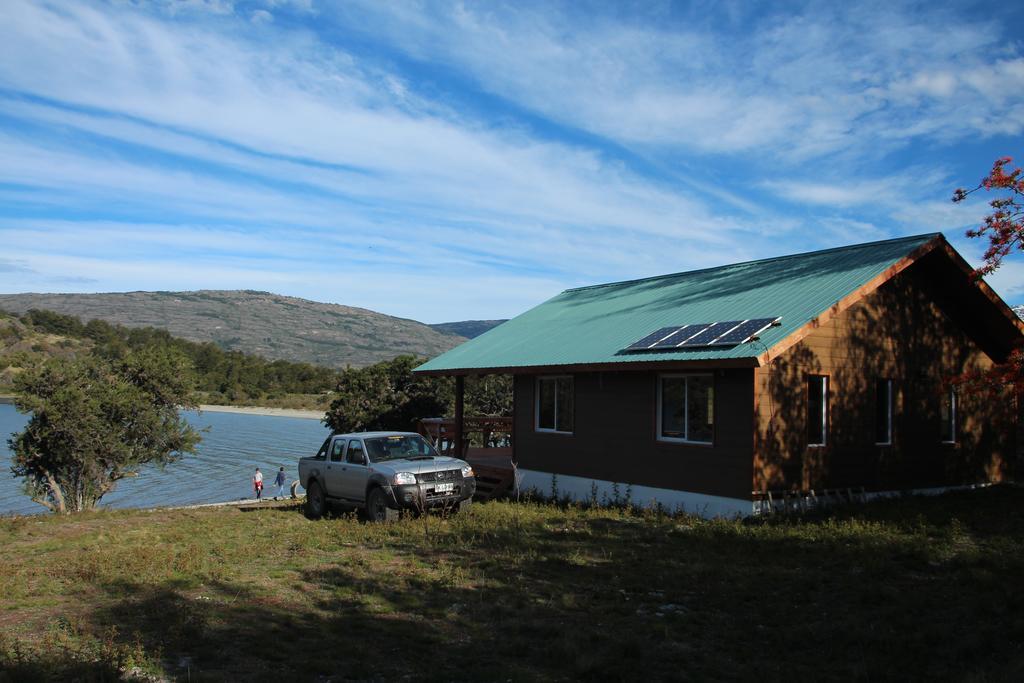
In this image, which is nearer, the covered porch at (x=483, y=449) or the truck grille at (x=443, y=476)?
the truck grille at (x=443, y=476)

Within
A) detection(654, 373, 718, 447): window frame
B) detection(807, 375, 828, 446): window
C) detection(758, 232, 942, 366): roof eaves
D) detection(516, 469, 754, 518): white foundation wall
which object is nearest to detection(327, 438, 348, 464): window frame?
detection(516, 469, 754, 518): white foundation wall

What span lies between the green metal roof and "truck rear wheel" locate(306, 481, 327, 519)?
5124mm

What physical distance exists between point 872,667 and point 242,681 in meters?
5.22

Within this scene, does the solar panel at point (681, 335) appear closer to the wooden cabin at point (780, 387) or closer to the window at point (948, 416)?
the wooden cabin at point (780, 387)

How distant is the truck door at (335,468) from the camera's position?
55.7 feet

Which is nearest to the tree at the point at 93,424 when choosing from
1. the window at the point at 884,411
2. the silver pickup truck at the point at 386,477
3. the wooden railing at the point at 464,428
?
the wooden railing at the point at 464,428

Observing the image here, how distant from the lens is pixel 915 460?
1716 cm

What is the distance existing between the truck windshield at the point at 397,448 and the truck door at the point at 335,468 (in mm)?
928

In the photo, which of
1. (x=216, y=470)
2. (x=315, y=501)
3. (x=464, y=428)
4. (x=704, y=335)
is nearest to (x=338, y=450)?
(x=315, y=501)

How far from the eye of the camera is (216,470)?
54.3 m

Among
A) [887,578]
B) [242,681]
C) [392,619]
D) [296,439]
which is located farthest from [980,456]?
[296,439]

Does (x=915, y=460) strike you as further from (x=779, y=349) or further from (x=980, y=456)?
(x=779, y=349)

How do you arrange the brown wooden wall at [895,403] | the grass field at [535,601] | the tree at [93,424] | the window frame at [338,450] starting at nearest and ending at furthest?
the grass field at [535,601] → the brown wooden wall at [895,403] → the window frame at [338,450] → the tree at [93,424]

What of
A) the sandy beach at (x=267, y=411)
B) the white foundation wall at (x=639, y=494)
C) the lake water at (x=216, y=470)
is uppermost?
the white foundation wall at (x=639, y=494)
